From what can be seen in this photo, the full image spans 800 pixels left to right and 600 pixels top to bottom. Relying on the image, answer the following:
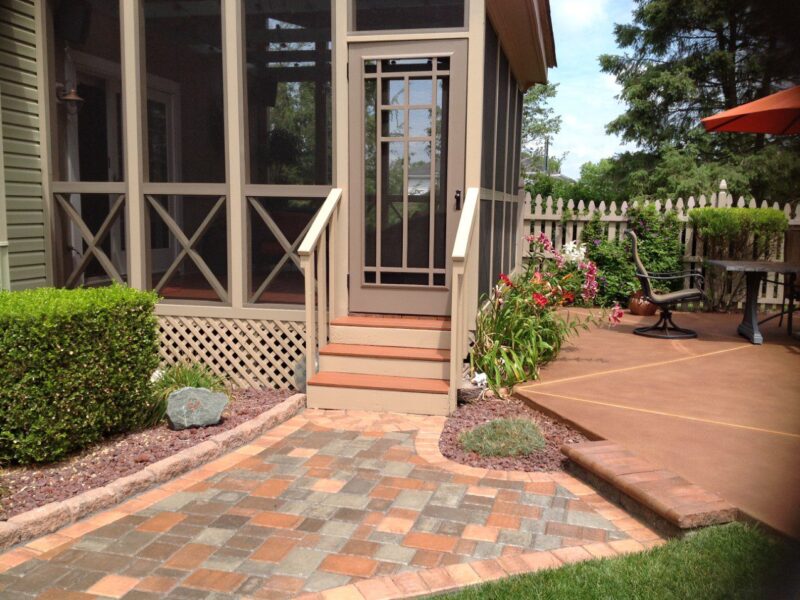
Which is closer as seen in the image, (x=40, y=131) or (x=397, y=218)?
(x=397, y=218)

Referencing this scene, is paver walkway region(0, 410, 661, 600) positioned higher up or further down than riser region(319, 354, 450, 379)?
further down

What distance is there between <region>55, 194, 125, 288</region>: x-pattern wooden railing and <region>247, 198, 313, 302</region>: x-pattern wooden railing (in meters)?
1.28

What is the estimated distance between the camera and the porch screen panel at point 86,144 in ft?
20.9

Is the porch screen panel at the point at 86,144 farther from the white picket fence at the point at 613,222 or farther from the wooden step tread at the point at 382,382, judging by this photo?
the white picket fence at the point at 613,222

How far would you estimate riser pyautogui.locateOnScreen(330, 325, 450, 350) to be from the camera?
18.5 ft

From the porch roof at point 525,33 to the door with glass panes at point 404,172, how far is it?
1.04m

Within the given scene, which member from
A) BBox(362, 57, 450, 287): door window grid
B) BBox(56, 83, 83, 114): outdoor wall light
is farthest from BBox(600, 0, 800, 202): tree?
BBox(56, 83, 83, 114): outdoor wall light

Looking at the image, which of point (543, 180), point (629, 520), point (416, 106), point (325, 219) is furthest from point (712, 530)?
point (543, 180)

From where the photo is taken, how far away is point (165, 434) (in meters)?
4.71

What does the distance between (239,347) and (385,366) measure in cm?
143

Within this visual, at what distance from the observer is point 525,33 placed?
24.5 ft

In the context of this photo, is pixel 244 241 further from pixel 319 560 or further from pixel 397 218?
pixel 319 560

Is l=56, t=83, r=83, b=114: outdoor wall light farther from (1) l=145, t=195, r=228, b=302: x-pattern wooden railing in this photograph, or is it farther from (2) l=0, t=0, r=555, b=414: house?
(1) l=145, t=195, r=228, b=302: x-pattern wooden railing

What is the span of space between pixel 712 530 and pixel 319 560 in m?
1.70
